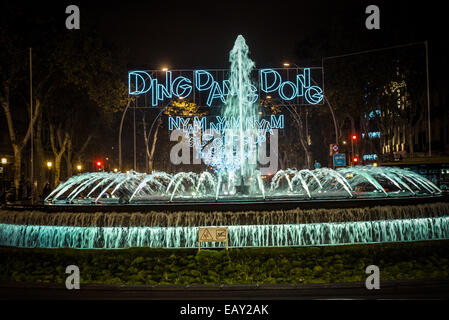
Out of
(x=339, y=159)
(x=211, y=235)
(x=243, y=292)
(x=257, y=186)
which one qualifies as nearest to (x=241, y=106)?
(x=257, y=186)

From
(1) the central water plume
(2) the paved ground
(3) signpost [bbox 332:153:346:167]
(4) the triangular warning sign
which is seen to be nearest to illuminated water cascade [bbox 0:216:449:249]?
(4) the triangular warning sign

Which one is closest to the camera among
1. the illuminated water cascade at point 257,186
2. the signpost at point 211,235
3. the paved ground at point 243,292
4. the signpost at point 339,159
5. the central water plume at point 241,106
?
the paved ground at point 243,292

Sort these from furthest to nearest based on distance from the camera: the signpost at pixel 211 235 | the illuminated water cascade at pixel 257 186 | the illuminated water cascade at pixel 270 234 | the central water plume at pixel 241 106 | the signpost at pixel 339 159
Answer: the signpost at pixel 339 159 → the central water plume at pixel 241 106 → the illuminated water cascade at pixel 257 186 → the illuminated water cascade at pixel 270 234 → the signpost at pixel 211 235

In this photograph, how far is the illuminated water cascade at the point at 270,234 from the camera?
1545cm

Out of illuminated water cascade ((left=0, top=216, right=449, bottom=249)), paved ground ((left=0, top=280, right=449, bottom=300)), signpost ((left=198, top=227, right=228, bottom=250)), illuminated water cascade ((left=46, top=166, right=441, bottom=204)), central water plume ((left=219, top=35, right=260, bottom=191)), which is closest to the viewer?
paved ground ((left=0, top=280, right=449, bottom=300))

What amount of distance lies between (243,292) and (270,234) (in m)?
5.32

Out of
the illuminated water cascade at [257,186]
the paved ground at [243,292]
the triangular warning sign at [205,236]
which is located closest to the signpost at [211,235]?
the triangular warning sign at [205,236]

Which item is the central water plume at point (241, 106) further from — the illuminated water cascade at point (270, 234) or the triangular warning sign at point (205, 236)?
the triangular warning sign at point (205, 236)

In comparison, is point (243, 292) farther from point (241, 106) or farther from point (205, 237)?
point (241, 106)

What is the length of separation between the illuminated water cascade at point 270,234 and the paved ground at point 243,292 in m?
4.52

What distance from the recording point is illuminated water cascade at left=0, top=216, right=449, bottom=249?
50.7 feet

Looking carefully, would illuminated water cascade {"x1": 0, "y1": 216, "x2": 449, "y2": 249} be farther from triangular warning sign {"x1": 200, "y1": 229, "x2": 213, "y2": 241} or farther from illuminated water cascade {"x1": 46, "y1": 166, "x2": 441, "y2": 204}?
illuminated water cascade {"x1": 46, "y1": 166, "x2": 441, "y2": 204}

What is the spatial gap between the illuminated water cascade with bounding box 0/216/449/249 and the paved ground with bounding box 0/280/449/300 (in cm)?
452
